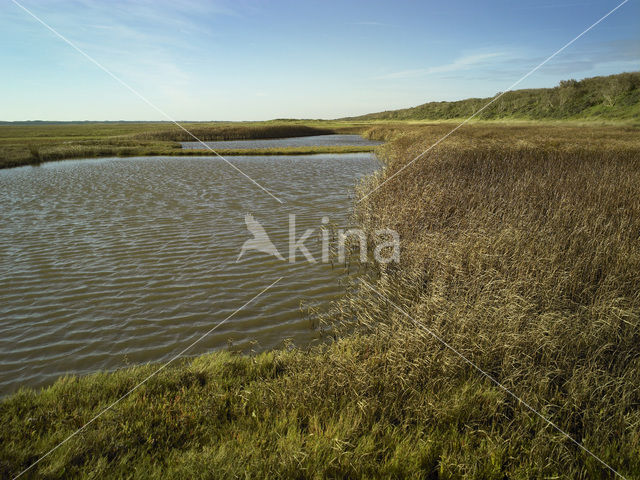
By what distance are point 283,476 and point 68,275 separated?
6970 mm

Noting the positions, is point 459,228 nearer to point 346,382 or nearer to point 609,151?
point 346,382

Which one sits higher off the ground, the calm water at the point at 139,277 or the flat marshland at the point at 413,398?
the flat marshland at the point at 413,398

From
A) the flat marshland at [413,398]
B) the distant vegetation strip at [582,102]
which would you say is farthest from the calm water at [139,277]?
the distant vegetation strip at [582,102]

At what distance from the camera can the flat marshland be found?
2.81 meters

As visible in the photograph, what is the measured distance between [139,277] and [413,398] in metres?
6.15

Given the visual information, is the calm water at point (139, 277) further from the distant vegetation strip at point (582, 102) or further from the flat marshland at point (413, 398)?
the distant vegetation strip at point (582, 102)

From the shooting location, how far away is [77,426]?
128 inches

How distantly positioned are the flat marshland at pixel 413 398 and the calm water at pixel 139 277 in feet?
2.98

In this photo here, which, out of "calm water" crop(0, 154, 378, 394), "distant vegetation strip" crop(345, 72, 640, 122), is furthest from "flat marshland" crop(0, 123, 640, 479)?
"distant vegetation strip" crop(345, 72, 640, 122)

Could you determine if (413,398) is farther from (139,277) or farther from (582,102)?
(582,102)

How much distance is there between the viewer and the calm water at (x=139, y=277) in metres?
5.22

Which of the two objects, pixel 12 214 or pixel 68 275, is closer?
pixel 68 275

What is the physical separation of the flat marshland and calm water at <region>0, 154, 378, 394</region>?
2.98 ft

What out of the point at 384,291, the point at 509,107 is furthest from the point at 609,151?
the point at 509,107
